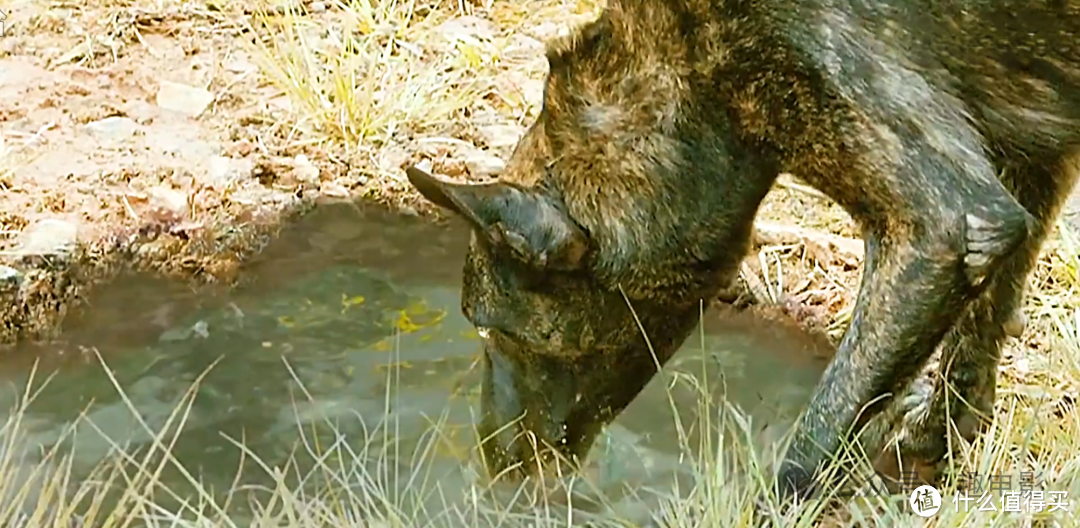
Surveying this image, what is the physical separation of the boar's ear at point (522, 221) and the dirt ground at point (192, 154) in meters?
1.62

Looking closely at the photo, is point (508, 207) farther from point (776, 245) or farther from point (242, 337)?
point (776, 245)

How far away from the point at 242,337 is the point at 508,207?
148 centimetres

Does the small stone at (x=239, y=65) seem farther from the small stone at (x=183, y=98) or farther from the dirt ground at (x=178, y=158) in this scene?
the small stone at (x=183, y=98)

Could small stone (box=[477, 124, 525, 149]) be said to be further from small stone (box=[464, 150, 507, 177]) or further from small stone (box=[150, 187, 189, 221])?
small stone (box=[150, 187, 189, 221])

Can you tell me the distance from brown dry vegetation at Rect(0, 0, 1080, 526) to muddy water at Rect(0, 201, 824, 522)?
0.18 m

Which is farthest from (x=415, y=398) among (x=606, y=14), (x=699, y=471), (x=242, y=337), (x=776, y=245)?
(x=776, y=245)

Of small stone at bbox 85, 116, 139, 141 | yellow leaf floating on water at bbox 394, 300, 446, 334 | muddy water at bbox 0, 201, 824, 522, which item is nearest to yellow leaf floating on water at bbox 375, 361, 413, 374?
muddy water at bbox 0, 201, 824, 522

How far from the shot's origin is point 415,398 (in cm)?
371

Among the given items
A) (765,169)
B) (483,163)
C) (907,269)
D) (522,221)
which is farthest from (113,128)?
(907,269)

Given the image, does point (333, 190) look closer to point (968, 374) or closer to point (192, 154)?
point (192, 154)

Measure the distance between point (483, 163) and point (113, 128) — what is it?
4.21 ft

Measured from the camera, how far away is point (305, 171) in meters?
5.05

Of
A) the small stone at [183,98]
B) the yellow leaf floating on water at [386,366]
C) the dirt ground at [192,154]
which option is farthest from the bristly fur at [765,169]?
the small stone at [183,98]

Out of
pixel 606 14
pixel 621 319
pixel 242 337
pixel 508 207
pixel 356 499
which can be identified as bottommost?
pixel 242 337
